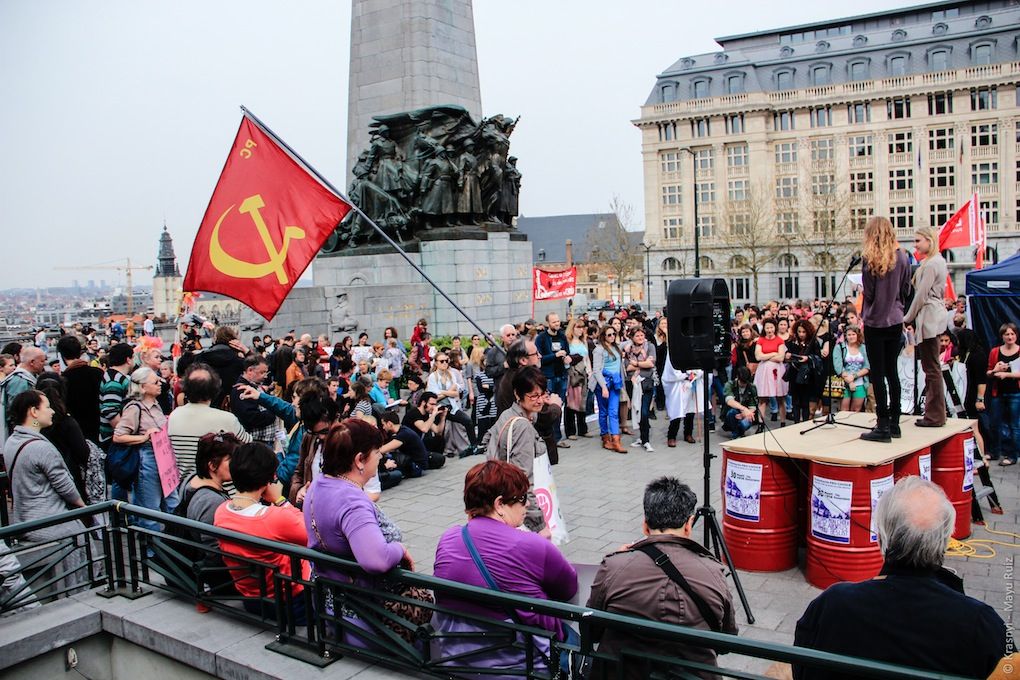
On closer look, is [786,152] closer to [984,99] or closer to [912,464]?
[984,99]

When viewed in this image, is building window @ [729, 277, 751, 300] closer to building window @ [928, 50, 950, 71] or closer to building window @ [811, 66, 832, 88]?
building window @ [811, 66, 832, 88]

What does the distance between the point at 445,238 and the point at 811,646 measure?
19353 mm

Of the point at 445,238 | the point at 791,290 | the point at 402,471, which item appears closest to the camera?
the point at 402,471

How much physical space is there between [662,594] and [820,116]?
8153 cm

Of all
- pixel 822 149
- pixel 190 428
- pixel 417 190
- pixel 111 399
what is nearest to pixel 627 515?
pixel 190 428

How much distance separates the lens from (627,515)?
8984 millimetres

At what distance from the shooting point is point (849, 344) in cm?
1242

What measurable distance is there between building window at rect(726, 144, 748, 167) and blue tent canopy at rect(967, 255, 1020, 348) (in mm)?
67189

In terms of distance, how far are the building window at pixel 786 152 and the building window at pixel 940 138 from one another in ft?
37.3

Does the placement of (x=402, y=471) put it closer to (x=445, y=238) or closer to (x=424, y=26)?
(x=445, y=238)

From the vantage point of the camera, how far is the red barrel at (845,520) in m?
6.48

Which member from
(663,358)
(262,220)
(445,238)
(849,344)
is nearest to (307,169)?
(262,220)

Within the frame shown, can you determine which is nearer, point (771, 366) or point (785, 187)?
point (771, 366)

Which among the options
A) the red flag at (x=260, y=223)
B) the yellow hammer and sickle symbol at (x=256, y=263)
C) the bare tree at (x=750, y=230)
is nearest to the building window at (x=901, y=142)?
the bare tree at (x=750, y=230)
